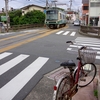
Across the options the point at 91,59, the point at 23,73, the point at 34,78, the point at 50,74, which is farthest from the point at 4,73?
the point at 91,59

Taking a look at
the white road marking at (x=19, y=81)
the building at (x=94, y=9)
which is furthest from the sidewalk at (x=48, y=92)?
the building at (x=94, y=9)

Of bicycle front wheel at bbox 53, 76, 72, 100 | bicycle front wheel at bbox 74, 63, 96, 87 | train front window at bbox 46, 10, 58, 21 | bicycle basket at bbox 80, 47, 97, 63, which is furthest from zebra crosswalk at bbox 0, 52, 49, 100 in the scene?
train front window at bbox 46, 10, 58, 21

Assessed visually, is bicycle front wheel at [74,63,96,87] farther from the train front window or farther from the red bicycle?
the train front window

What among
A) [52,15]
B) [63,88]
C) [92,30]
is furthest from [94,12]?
[63,88]

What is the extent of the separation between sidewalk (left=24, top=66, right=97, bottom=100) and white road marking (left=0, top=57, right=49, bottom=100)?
44 cm

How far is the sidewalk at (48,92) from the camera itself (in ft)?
11.9

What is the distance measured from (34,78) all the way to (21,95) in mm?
1100

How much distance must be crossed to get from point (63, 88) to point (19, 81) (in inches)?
78.7

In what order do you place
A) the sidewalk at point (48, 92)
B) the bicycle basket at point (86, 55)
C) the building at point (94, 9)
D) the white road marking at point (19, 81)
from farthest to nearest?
the building at point (94, 9)
the white road marking at point (19, 81)
the sidewalk at point (48, 92)
the bicycle basket at point (86, 55)

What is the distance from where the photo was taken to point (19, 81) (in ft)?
15.3

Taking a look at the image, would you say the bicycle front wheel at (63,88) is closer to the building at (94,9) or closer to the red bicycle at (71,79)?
the red bicycle at (71,79)

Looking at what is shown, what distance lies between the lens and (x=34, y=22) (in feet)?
115

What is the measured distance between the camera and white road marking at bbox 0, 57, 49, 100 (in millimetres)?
3873

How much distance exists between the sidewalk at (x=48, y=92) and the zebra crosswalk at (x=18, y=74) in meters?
0.45
